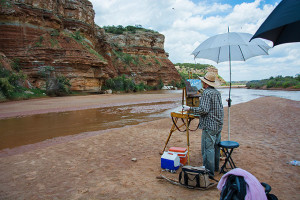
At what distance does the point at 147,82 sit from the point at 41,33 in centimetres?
3479

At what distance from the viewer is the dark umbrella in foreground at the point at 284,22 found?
215cm

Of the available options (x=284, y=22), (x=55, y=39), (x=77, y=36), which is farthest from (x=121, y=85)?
(x=284, y=22)

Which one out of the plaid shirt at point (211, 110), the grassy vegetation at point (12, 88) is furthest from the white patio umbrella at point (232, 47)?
the grassy vegetation at point (12, 88)

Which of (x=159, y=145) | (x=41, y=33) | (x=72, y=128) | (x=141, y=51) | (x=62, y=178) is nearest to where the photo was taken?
(x=62, y=178)

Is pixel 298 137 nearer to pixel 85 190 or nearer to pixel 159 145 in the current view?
pixel 159 145

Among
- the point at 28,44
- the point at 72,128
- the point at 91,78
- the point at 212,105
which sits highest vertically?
the point at 28,44

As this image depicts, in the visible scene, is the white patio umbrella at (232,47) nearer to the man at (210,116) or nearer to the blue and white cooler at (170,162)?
the man at (210,116)

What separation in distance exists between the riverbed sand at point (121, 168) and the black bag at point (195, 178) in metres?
0.11

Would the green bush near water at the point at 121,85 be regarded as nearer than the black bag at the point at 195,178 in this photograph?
No

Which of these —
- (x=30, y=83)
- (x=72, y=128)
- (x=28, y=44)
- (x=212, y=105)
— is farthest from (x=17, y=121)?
(x=28, y=44)

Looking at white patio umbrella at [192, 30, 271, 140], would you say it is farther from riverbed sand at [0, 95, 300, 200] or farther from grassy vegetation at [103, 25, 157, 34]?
grassy vegetation at [103, 25, 157, 34]

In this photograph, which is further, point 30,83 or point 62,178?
point 30,83

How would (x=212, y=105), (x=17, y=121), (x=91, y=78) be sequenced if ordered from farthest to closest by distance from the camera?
(x=91, y=78), (x=17, y=121), (x=212, y=105)

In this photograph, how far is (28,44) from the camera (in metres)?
25.7
